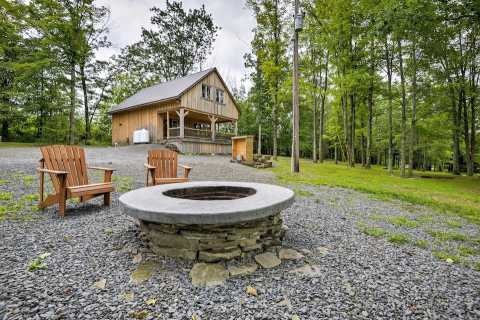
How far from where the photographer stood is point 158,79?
75.4 feet

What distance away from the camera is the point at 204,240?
76.3 inches

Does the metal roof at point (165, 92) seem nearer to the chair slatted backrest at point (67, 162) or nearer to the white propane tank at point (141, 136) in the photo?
the white propane tank at point (141, 136)

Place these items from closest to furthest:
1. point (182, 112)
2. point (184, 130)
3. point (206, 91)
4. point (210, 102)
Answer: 1. point (182, 112)
2. point (184, 130)
3. point (206, 91)
4. point (210, 102)

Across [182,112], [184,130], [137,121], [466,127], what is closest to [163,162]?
[182,112]

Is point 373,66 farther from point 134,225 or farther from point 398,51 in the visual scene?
point 134,225

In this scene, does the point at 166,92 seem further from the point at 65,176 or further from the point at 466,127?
the point at 466,127

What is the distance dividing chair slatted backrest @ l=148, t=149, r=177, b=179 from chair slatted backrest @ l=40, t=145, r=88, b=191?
111 centimetres

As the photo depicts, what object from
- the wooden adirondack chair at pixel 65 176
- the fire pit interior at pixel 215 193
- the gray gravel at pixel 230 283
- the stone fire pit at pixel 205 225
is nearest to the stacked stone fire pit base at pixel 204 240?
the stone fire pit at pixel 205 225

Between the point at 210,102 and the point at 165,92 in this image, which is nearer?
the point at 165,92

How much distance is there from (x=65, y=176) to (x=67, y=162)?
1.93 feet

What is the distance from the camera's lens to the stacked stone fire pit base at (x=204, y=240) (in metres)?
1.94

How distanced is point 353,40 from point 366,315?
1424 centimetres

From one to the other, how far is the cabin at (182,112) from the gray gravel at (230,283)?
37.8ft

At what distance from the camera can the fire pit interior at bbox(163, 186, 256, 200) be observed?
303cm
